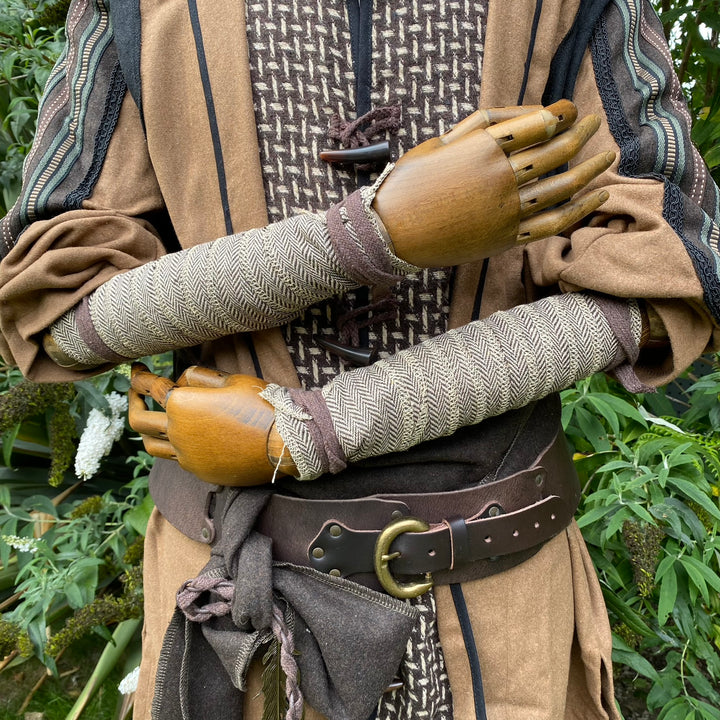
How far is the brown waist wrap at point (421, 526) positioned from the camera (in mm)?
735

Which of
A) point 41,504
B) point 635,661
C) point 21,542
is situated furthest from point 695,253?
point 41,504

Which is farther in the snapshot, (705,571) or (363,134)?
(705,571)

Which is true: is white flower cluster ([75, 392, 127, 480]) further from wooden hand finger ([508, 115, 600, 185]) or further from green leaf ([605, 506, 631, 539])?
wooden hand finger ([508, 115, 600, 185])

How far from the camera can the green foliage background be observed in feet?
4.15

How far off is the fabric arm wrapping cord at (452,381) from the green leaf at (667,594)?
717mm

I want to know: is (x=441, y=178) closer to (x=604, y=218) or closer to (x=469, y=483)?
(x=604, y=218)

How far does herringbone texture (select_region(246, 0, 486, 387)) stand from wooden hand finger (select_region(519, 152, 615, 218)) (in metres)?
0.16

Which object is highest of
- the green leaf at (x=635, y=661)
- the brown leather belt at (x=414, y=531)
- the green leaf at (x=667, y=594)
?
the brown leather belt at (x=414, y=531)

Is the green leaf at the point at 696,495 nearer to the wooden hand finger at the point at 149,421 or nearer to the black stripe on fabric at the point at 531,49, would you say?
the black stripe on fabric at the point at 531,49

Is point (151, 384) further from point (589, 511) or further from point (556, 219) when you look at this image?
point (589, 511)

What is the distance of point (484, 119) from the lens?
24.7 inches

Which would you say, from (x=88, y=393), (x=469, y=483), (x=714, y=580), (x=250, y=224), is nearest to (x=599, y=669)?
(x=469, y=483)

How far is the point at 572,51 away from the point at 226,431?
2.12ft

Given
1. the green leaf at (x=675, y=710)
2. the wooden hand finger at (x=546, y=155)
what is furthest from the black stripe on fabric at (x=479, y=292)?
the green leaf at (x=675, y=710)
